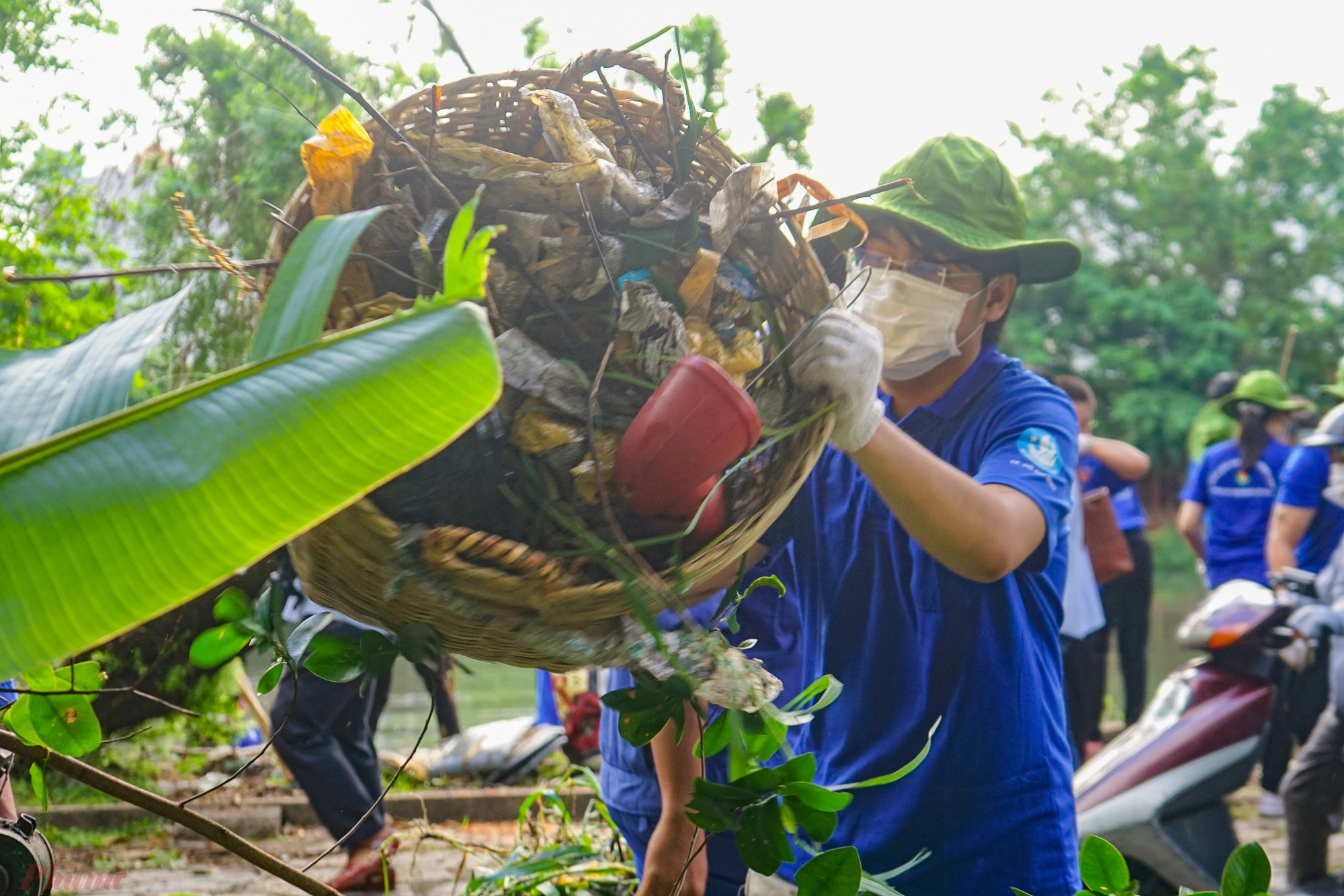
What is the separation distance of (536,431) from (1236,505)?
5.49 m

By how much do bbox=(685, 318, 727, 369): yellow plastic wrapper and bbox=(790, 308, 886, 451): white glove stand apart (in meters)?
0.12

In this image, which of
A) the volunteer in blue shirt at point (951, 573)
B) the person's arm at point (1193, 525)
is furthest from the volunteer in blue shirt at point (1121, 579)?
the volunteer in blue shirt at point (951, 573)

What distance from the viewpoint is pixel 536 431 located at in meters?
0.99

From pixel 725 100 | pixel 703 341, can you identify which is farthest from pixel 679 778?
pixel 725 100

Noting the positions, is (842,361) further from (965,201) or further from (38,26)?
(38,26)

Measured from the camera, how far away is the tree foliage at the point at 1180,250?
1037 inches

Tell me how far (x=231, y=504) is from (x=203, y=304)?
5.82ft

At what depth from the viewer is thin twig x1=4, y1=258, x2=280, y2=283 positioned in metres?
0.92

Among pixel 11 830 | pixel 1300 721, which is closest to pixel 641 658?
pixel 11 830

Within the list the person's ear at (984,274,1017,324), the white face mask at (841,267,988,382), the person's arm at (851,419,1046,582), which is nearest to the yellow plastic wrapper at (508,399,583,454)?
the person's arm at (851,419,1046,582)

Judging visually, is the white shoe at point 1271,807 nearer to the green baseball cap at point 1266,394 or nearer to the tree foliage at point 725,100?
the green baseball cap at point 1266,394

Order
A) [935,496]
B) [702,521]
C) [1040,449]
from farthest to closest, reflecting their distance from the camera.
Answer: [1040,449]
[935,496]
[702,521]

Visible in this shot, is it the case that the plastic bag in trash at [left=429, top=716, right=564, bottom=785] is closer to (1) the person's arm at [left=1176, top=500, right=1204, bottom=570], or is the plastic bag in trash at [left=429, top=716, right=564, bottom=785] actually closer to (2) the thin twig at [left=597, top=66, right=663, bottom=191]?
(1) the person's arm at [left=1176, top=500, right=1204, bottom=570]

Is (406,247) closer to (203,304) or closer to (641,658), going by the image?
(641,658)
